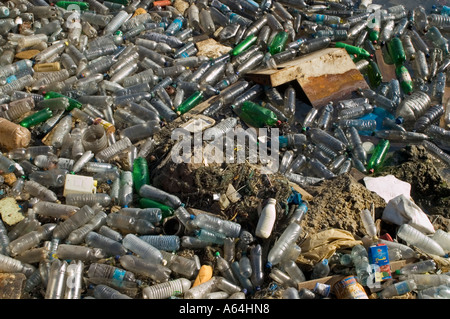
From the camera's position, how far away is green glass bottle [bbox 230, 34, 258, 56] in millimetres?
7716

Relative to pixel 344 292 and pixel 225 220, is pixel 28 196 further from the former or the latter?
pixel 344 292

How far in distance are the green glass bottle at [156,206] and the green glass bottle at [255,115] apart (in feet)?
6.66

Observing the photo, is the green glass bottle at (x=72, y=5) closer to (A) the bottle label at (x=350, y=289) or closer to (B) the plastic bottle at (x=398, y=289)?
(A) the bottle label at (x=350, y=289)

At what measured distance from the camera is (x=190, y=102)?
6715 mm

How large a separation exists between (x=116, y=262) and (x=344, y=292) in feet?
7.01

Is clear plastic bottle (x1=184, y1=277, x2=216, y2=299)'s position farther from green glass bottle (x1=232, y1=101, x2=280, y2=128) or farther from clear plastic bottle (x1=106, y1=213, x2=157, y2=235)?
green glass bottle (x1=232, y1=101, x2=280, y2=128)

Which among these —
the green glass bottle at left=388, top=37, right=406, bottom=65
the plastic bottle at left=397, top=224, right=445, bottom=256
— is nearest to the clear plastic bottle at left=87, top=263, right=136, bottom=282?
the plastic bottle at left=397, top=224, right=445, bottom=256

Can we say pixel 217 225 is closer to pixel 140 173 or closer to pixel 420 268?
pixel 140 173

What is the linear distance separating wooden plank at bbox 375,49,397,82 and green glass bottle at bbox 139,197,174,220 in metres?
4.43

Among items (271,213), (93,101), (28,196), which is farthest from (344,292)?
(93,101)

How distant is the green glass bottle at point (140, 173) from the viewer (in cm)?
543

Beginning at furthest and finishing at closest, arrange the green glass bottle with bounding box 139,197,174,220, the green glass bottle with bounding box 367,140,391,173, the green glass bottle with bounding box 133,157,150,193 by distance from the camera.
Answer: the green glass bottle with bounding box 367,140,391,173 → the green glass bottle with bounding box 133,157,150,193 → the green glass bottle with bounding box 139,197,174,220

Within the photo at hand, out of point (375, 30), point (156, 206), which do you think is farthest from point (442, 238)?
point (375, 30)

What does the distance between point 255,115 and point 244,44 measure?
1890mm
